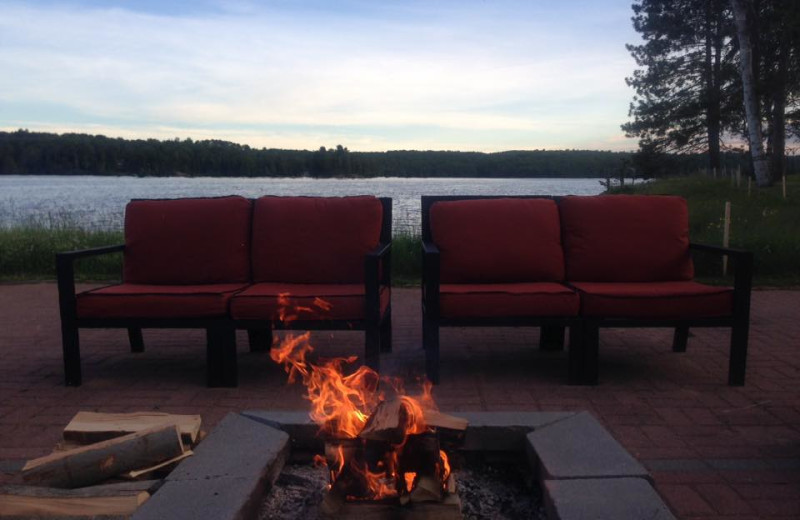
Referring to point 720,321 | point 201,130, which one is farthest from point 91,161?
point 720,321

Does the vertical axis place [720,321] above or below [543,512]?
above

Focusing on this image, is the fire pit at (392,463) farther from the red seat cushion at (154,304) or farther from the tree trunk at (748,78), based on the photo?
the tree trunk at (748,78)

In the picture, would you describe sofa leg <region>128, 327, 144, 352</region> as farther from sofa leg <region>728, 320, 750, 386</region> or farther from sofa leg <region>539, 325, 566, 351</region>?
Result: sofa leg <region>728, 320, 750, 386</region>

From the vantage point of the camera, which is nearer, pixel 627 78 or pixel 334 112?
pixel 334 112

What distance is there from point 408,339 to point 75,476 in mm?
2981

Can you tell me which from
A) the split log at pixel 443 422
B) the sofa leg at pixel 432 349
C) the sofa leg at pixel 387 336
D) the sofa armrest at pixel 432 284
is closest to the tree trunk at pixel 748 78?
the sofa leg at pixel 387 336

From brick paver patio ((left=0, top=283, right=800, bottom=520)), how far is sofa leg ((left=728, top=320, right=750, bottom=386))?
0.07 metres

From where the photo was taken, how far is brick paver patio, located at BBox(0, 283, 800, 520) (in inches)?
106

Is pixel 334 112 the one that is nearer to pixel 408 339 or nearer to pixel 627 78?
pixel 408 339

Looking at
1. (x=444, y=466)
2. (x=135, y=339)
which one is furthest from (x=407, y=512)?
(x=135, y=339)

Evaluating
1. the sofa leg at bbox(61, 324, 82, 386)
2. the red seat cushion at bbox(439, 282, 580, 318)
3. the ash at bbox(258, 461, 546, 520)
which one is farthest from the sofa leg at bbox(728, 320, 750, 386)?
the sofa leg at bbox(61, 324, 82, 386)

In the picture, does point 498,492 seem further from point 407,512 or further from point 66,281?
point 66,281

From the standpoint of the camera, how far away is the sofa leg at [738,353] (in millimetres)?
3857

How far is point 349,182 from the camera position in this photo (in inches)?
1258
